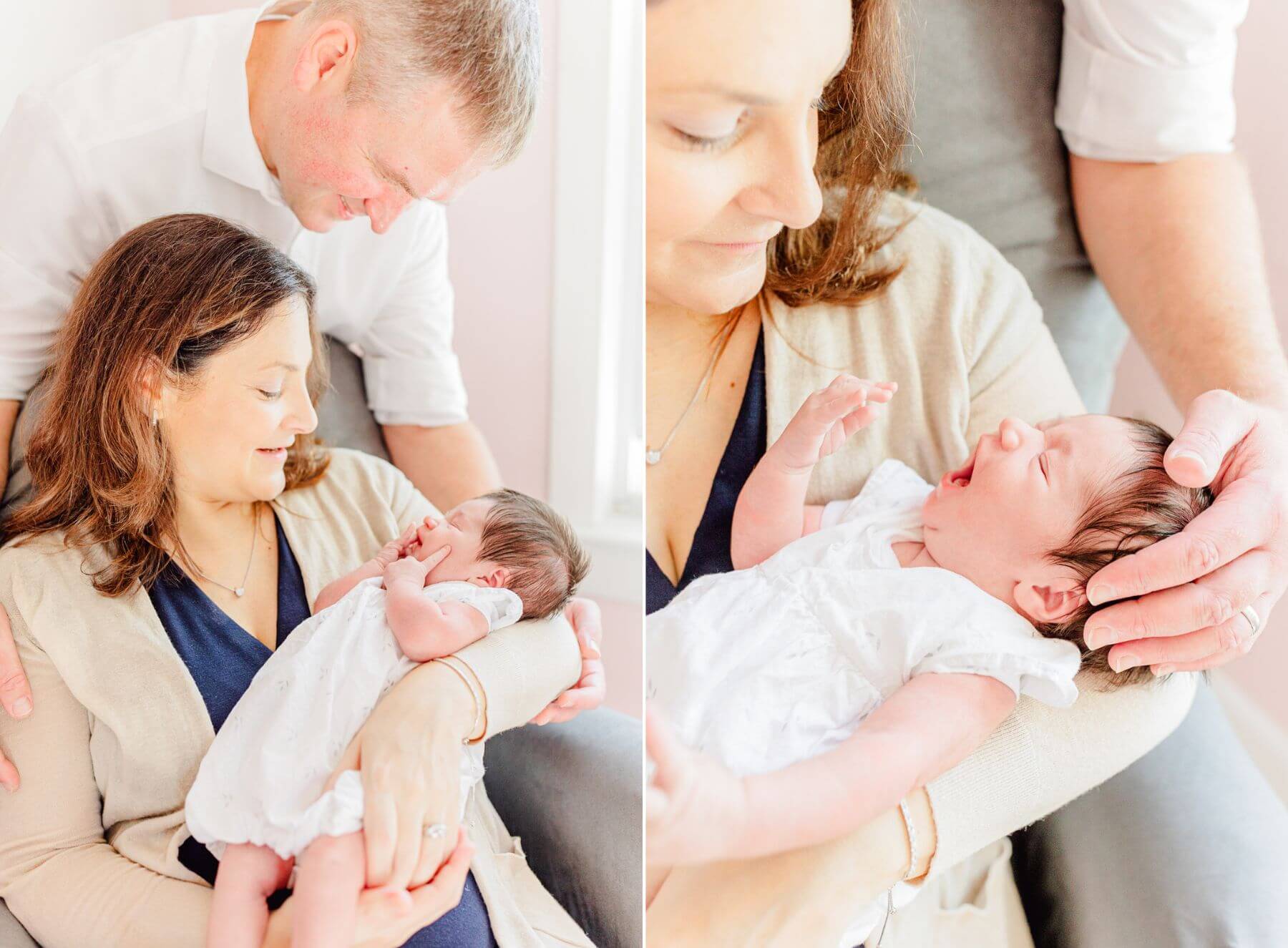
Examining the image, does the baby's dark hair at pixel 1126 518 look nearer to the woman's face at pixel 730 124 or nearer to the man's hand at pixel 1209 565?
the man's hand at pixel 1209 565

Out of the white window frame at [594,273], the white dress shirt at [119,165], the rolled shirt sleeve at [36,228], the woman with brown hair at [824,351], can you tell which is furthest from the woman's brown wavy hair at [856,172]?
the rolled shirt sleeve at [36,228]

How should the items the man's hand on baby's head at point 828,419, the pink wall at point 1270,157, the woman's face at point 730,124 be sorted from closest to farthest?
1. the woman's face at point 730,124
2. the man's hand on baby's head at point 828,419
3. the pink wall at point 1270,157

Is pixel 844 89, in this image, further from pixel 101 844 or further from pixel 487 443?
pixel 101 844

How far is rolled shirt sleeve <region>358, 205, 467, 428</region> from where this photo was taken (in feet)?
2.20

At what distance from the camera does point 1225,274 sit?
35.2 inches

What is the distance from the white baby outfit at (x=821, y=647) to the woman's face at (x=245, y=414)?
9.6 inches

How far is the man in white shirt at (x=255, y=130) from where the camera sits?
0.58 meters

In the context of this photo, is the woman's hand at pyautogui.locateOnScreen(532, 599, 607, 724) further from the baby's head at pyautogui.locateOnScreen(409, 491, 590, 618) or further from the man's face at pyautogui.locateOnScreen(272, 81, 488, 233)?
the man's face at pyautogui.locateOnScreen(272, 81, 488, 233)

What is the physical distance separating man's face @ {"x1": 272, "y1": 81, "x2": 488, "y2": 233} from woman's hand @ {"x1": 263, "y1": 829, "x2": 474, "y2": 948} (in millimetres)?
375

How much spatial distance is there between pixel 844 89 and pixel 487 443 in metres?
0.31

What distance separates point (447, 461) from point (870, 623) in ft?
0.95

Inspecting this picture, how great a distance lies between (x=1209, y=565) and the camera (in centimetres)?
62

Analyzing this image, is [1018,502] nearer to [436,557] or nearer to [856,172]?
[856,172]

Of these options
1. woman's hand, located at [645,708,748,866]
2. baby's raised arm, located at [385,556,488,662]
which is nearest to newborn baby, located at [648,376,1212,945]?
woman's hand, located at [645,708,748,866]
